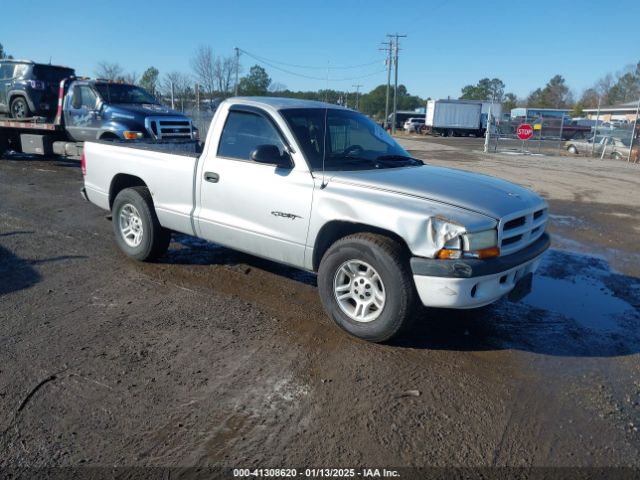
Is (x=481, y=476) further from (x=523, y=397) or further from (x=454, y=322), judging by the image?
(x=454, y=322)

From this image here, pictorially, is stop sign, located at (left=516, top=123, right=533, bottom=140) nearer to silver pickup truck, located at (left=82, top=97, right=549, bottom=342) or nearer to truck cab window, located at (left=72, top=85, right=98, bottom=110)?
truck cab window, located at (left=72, top=85, right=98, bottom=110)

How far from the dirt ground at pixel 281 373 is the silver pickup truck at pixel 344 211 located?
0.48 m

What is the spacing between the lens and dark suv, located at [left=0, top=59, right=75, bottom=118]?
48.5 feet

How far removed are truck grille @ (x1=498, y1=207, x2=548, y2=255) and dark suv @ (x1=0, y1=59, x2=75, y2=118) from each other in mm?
14827

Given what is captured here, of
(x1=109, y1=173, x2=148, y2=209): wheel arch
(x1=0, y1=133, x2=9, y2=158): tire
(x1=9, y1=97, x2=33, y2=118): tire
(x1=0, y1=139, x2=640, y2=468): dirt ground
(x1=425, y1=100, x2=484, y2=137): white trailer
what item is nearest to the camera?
(x1=0, y1=139, x2=640, y2=468): dirt ground

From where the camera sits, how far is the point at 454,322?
15.4ft

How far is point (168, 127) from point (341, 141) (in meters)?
9.19

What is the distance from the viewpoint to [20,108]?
49.7 feet

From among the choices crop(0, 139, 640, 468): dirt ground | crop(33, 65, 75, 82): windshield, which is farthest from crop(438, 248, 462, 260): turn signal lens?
crop(33, 65, 75, 82): windshield

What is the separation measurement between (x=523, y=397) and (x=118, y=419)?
2576 mm

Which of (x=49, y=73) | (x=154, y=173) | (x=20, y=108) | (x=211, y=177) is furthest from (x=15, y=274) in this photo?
(x=20, y=108)

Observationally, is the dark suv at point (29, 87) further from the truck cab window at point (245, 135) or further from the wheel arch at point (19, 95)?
the truck cab window at point (245, 135)

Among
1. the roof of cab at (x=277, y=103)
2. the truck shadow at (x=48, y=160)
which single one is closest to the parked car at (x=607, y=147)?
the truck shadow at (x=48, y=160)

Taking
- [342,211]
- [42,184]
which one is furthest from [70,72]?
[342,211]
